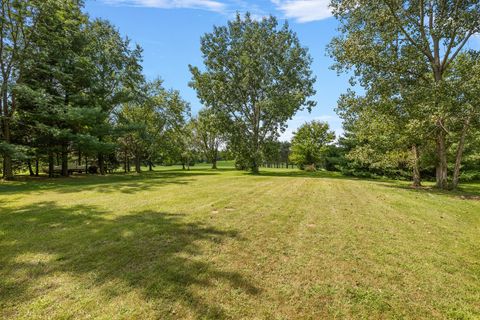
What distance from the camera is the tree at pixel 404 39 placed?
488 inches

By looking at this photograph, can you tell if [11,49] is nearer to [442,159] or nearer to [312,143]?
[442,159]

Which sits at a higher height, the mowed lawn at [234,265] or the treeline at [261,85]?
the treeline at [261,85]

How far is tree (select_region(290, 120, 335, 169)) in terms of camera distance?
38.9m

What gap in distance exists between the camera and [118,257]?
3.64m

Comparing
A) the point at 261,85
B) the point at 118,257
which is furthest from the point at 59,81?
the point at 118,257

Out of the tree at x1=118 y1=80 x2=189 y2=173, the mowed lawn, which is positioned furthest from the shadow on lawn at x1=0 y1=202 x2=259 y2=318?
the tree at x1=118 y1=80 x2=189 y2=173

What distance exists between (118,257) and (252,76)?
22995 mm

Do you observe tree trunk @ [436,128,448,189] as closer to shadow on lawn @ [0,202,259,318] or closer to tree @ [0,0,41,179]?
shadow on lawn @ [0,202,259,318]

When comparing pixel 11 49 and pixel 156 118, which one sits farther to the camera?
pixel 156 118

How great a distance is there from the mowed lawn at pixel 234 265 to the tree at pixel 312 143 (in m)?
33.1

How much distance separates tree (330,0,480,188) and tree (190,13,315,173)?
9.72m

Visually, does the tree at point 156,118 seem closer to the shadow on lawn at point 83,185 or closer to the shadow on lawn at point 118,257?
the shadow on lawn at point 83,185

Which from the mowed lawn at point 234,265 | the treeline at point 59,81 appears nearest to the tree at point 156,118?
the treeline at point 59,81

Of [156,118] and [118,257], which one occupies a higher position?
[156,118]
